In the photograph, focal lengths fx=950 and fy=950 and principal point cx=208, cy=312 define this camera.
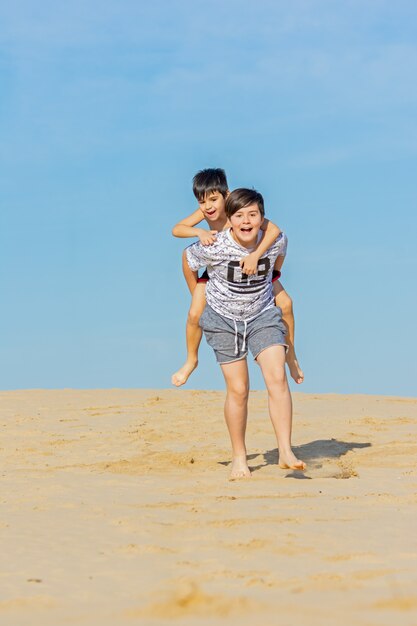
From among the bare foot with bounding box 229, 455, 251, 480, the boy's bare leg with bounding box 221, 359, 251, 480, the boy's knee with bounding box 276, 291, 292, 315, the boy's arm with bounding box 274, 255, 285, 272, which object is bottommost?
the bare foot with bounding box 229, 455, 251, 480

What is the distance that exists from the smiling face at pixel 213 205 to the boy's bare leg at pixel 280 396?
980 millimetres

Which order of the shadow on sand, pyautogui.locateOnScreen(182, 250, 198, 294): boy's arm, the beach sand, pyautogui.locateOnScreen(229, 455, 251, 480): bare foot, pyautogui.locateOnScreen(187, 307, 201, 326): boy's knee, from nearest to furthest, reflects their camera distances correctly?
1. the beach sand
2. pyautogui.locateOnScreen(229, 455, 251, 480): bare foot
3. pyautogui.locateOnScreen(182, 250, 198, 294): boy's arm
4. pyautogui.locateOnScreen(187, 307, 201, 326): boy's knee
5. the shadow on sand

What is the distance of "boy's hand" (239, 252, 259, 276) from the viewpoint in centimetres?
604

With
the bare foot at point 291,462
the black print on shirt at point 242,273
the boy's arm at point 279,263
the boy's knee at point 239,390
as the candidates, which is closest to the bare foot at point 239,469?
the bare foot at point 291,462

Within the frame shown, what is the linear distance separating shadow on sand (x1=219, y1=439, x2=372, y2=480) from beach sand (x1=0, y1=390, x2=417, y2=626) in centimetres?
2

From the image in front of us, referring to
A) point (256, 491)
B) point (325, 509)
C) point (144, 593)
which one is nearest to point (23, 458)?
point (256, 491)

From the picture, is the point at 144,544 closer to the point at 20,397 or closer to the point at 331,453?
the point at 331,453

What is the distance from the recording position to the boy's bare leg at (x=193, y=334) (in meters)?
6.56

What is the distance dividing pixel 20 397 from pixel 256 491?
8116mm

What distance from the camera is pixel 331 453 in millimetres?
7816

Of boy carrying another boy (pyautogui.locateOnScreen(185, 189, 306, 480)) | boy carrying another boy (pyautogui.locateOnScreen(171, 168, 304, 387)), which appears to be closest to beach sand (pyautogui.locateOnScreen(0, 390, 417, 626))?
boy carrying another boy (pyautogui.locateOnScreen(185, 189, 306, 480))

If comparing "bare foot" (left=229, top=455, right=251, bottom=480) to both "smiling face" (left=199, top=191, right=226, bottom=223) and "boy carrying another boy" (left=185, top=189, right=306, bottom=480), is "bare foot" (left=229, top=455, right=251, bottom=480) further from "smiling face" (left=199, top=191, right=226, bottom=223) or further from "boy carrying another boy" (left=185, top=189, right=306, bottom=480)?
"smiling face" (left=199, top=191, right=226, bottom=223)

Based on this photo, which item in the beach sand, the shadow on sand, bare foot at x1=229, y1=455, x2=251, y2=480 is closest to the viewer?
the beach sand

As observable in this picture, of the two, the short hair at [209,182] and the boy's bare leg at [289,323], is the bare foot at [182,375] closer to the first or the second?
the boy's bare leg at [289,323]
